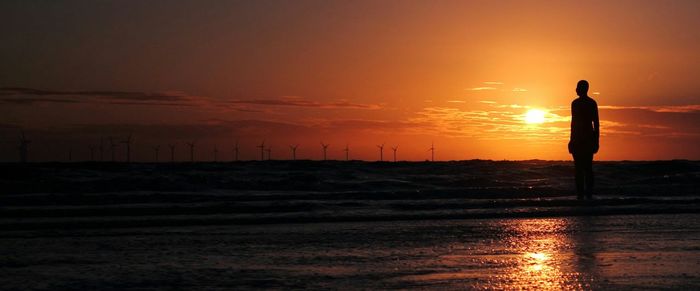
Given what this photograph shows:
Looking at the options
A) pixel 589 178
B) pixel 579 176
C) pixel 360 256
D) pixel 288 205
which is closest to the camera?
pixel 360 256

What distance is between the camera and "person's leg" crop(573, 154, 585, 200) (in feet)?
48.0

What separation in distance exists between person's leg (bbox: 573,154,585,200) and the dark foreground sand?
15.3 feet

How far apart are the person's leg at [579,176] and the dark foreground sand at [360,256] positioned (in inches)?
184

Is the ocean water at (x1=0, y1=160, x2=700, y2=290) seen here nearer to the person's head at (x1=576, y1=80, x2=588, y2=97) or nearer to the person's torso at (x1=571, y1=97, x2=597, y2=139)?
the person's torso at (x1=571, y1=97, x2=597, y2=139)

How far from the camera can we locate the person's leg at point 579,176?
14625 mm

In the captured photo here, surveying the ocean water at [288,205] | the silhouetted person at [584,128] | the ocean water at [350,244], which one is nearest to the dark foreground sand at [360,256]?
the ocean water at [350,244]

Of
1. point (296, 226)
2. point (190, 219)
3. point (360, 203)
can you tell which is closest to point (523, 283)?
point (296, 226)

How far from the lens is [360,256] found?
22.6ft

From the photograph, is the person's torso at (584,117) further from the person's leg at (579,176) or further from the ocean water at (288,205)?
the ocean water at (288,205)

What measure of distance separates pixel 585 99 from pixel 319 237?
8.67 metres

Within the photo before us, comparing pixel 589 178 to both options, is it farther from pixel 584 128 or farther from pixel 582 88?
pixel 582 88

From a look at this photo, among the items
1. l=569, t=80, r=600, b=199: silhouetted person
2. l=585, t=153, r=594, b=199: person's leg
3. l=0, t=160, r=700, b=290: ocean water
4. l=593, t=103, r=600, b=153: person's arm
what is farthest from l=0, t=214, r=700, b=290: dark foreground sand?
l=593, t=103, r=600, b=153: person's arm

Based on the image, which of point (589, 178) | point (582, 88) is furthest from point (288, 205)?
point (582, 88)

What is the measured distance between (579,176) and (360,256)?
29.5 ft
